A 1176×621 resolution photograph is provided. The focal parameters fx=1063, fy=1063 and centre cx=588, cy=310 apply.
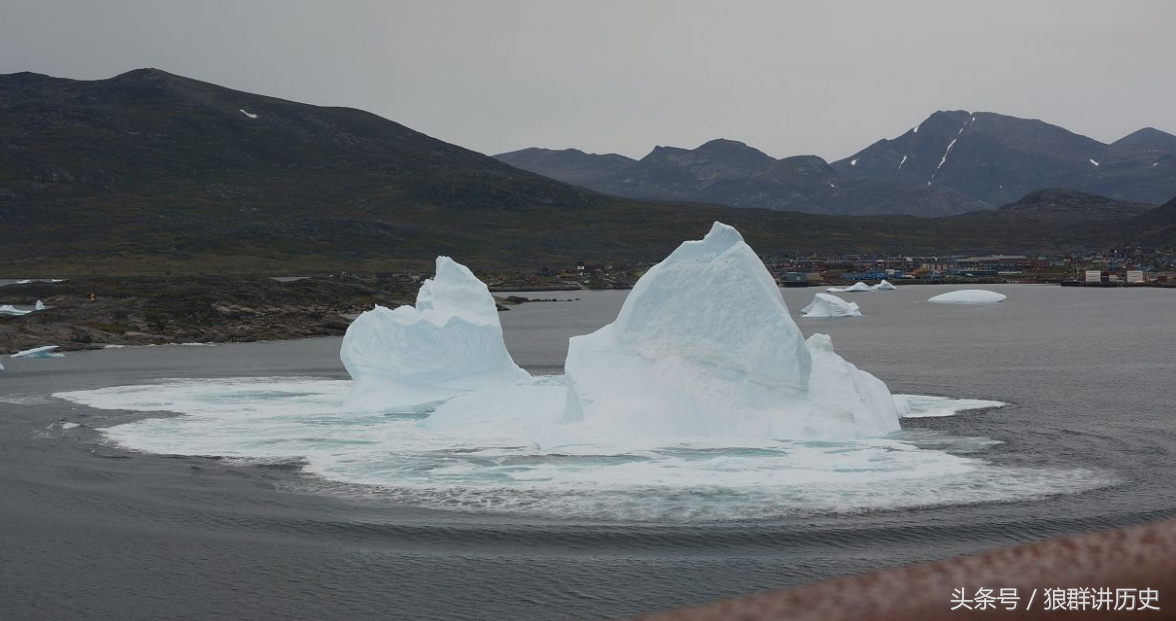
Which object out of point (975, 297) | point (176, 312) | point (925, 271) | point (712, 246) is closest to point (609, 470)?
point (712, 246)

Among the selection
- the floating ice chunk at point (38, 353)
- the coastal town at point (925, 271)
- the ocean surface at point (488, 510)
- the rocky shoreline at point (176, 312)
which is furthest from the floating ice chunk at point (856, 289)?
the ocean surface at point (488, 510)

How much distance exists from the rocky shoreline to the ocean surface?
29862 millimetres

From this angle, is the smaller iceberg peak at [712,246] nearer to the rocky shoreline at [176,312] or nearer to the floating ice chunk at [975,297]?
the rocky shoreline at [176,312]

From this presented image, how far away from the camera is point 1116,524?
53.3 feet

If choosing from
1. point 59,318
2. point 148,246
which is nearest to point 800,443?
point 59,318

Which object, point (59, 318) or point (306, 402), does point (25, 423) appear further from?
point (59, 318)

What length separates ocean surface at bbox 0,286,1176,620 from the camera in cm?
1384

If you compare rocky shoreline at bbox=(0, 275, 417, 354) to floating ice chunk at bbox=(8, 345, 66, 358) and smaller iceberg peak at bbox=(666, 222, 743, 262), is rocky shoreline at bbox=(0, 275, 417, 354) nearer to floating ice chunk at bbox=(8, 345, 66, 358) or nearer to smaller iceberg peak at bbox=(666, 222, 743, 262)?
floating ice chunk at bbox=(8, 345, 66, 358)

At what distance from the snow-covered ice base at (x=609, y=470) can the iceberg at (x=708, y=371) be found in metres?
0.88

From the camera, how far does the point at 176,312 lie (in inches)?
2704

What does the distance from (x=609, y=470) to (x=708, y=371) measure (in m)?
4.95

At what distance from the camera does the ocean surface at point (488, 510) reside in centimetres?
1384

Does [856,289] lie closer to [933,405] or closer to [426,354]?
[933,405]

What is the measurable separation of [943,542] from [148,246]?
500 feet
